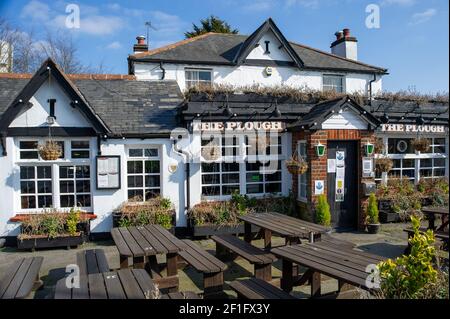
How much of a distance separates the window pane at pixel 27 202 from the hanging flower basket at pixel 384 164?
352 inches

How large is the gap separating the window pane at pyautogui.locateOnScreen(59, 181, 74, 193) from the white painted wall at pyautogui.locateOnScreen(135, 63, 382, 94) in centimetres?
530

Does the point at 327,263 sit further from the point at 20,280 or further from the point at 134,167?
the point at 134,167

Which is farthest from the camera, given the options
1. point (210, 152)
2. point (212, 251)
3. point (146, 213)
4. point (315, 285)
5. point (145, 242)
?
point (210, 152)

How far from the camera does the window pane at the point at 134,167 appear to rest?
888cm

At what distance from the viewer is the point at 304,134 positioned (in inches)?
355

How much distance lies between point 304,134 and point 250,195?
7.02 feet

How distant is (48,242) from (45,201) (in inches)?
48.6

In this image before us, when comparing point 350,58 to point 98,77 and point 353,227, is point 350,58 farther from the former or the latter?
point 98,77

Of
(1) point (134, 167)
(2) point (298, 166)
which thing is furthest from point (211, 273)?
(1) point (134, 167)

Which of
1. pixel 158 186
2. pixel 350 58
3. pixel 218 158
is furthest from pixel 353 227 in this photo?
pixel 350 58

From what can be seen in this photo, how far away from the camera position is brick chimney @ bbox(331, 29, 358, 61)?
1711 centimetres

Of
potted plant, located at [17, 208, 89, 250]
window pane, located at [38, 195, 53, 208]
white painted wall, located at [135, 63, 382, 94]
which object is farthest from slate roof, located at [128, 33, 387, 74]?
potted plant, located at [17, 208, 89, 250]

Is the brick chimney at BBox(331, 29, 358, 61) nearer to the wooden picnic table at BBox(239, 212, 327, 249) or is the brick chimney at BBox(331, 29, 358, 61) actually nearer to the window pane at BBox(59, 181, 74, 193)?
the wooden picnic table at BBox(239, 212, 327, 249)

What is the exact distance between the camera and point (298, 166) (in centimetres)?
862
